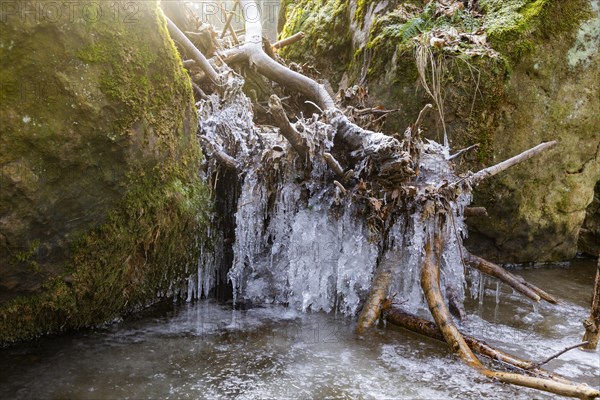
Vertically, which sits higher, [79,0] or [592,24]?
[592,24]

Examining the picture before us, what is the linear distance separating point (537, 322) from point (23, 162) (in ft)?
15.0

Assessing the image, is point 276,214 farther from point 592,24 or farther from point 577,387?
point 592,24

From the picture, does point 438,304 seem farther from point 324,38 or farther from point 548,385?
point 324,38

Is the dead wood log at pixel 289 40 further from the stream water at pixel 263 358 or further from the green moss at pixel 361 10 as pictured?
the stream water at pixel 263 358

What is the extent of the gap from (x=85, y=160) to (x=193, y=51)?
2566 mm

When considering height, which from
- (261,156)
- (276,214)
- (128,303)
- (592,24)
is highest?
(592,24)

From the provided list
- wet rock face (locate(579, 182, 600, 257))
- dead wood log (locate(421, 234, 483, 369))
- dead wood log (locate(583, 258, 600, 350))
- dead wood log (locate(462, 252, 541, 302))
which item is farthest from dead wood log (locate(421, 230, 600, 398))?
wet rock face (locate(579, 182, 600, 257))

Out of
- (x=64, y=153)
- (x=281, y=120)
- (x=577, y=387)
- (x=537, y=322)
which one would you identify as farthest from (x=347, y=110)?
(x=577, y=387)

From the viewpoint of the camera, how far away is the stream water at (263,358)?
315cm

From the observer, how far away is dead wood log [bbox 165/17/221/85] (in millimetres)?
5434

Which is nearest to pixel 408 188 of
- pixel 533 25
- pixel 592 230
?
pixel 533 25

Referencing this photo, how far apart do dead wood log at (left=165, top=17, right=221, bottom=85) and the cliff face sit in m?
2.28

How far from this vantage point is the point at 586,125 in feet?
21.2

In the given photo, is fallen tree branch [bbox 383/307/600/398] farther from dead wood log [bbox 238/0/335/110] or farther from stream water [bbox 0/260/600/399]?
dead wood log [bbox 238/0/335/110]
